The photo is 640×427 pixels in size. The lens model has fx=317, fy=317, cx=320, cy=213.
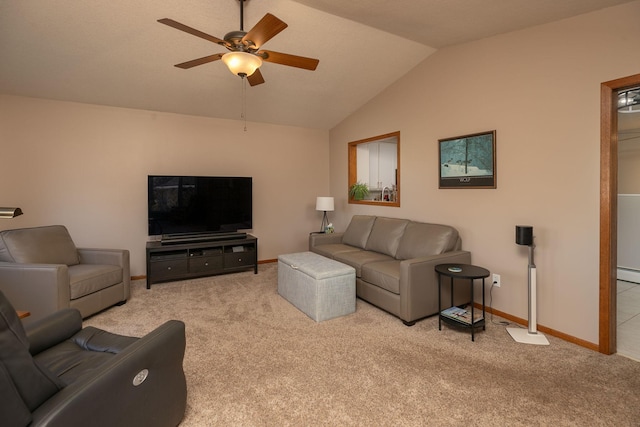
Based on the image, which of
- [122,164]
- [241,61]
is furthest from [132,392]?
[122,164]

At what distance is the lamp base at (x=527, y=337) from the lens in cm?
260

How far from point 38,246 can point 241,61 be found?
9.49ft

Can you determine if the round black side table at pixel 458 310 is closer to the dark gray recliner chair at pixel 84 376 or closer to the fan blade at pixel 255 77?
the dark gray recliner chair at pixel 84 376

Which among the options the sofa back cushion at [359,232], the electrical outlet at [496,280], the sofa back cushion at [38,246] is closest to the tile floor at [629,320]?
the electrical outlet at [496,280]

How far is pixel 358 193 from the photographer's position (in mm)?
5133

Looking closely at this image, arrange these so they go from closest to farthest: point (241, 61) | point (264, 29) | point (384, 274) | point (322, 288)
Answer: point (264, 29)
point (241, 61)
point (322, 288)
point (384, 274)

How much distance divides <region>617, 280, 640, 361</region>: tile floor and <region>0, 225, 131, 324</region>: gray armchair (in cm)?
461

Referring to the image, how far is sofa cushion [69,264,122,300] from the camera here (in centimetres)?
297

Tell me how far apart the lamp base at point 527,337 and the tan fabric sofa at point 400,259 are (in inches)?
23.0

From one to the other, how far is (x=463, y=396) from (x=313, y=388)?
36.0 inches

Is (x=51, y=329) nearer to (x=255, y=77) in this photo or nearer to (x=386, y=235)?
(x=255, y=77)

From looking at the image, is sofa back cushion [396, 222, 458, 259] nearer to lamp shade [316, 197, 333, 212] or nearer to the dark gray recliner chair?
lamp shade [316, 197, 333, 212]

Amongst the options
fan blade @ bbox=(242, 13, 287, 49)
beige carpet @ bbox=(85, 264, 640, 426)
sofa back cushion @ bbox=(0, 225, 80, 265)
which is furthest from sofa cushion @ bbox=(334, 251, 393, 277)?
sofa back cushion @ bbox=(0, 225, 80, 265)

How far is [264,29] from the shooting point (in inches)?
80.8
